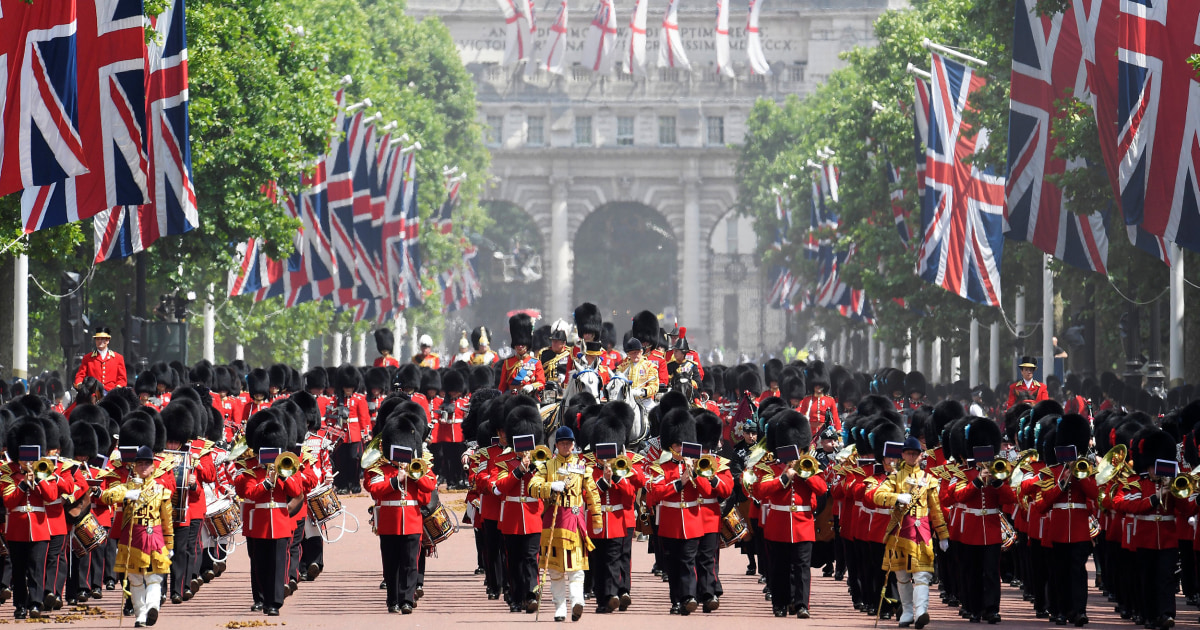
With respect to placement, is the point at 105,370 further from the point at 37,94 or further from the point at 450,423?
the point at 450,423

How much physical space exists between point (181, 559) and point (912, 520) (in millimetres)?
6385

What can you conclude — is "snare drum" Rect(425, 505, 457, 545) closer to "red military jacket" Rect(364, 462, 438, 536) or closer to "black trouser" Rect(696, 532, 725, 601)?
"red military jacket" Rect(364, 462, 438, 536)

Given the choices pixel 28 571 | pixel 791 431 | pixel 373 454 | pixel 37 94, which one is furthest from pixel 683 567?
pixel 37 94

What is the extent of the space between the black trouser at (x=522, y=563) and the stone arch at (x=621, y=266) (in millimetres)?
96840

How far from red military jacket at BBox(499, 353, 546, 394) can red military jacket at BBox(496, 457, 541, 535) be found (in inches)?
168

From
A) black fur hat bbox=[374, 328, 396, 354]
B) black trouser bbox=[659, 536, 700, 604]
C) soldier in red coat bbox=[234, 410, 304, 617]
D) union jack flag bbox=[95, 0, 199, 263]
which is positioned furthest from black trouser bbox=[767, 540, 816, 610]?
black fur hat bbox=[374, 328, 396, 354]

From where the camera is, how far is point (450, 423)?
33.0m

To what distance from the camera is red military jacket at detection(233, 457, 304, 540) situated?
1792 centimetres

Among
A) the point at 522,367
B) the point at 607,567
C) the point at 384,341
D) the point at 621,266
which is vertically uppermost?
the point at 621,266

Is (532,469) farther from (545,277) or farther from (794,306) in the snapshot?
(545,277)

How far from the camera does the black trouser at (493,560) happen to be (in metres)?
19.3

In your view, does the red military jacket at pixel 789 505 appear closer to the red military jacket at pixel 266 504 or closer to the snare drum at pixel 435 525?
the snare drum at pixel 435 525

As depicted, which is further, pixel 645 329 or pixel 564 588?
pixel 645 329

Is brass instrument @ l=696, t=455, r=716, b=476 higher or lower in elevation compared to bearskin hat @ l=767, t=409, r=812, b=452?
lower
